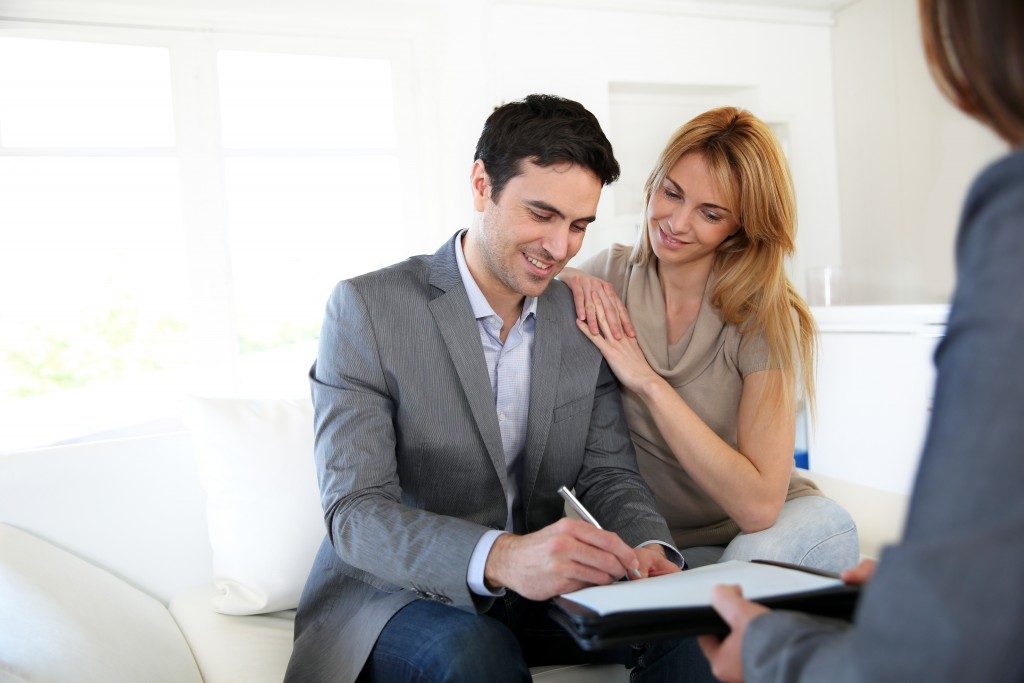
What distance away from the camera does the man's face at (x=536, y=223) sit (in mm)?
1623

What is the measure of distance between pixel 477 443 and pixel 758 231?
0.77m

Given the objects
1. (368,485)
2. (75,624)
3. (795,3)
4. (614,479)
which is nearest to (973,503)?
(368,485)

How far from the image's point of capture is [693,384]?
187 centimetres

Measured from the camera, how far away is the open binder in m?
0.84

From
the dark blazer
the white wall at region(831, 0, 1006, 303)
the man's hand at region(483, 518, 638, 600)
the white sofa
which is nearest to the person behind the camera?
the dark blazer

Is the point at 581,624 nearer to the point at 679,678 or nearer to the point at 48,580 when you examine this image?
the point at 679,678

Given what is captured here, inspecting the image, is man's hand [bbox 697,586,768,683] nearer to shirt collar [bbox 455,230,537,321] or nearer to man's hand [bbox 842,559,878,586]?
man's hand [bbox 842,559,878,586]

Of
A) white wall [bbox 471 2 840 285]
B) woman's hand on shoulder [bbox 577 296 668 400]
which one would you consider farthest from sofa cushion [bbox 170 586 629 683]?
white wall [bbox 471 2 840 285]

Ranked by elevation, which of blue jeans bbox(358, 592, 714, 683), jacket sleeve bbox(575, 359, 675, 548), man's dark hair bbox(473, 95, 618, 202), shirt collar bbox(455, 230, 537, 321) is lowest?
blue jeans bbox(358, 592, 714, 683)

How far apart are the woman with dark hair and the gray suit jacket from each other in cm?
75

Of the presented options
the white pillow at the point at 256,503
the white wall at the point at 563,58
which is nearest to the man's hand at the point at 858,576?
the white pillow at the point at 256,503

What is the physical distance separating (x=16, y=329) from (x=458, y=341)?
3.13 m

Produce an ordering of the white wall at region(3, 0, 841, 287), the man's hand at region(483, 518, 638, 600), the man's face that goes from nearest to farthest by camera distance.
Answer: the man's hand at region(483, 518, 638, 600) → the man's face → the white wall at region(3, 0, 841, 287)

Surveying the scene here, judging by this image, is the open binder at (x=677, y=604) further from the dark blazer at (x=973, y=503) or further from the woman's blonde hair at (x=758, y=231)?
the woman's blonde hair at (x=758, y=231)
